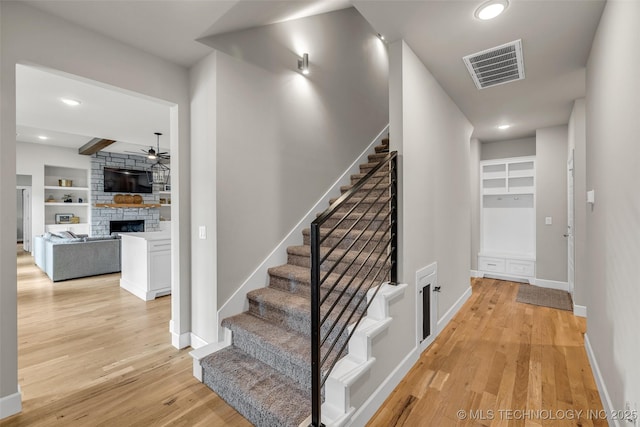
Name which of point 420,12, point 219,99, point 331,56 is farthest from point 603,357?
point 331,56

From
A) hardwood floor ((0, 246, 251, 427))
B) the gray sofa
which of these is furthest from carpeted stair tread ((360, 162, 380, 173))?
the gray sofa

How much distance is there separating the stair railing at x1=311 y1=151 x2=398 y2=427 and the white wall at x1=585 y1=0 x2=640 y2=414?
48.2 inches

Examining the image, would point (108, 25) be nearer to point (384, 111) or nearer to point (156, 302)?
point (156, 302)

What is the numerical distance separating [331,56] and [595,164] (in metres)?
2.94

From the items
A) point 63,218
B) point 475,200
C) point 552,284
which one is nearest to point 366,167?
point 475,200

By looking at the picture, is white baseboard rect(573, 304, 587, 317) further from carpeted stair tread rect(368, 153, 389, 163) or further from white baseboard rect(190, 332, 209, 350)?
white baseboard rect(190, 332, 209, 350)

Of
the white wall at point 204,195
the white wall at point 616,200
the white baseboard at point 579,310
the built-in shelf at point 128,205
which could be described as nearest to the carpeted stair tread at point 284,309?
the white wall at point 204,195

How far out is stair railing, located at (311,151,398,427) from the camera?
57.0 inches

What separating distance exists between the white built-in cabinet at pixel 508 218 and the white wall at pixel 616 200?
10.1 feet

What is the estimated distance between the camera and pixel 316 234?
57.2 inches

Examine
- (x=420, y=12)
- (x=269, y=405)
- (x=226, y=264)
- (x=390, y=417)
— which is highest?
(x=420, y=12)

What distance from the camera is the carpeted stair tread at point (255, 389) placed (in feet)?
5.38

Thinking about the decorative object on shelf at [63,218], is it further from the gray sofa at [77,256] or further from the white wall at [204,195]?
the white wall at [204,195]

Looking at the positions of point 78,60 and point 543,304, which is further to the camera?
point 543,304
